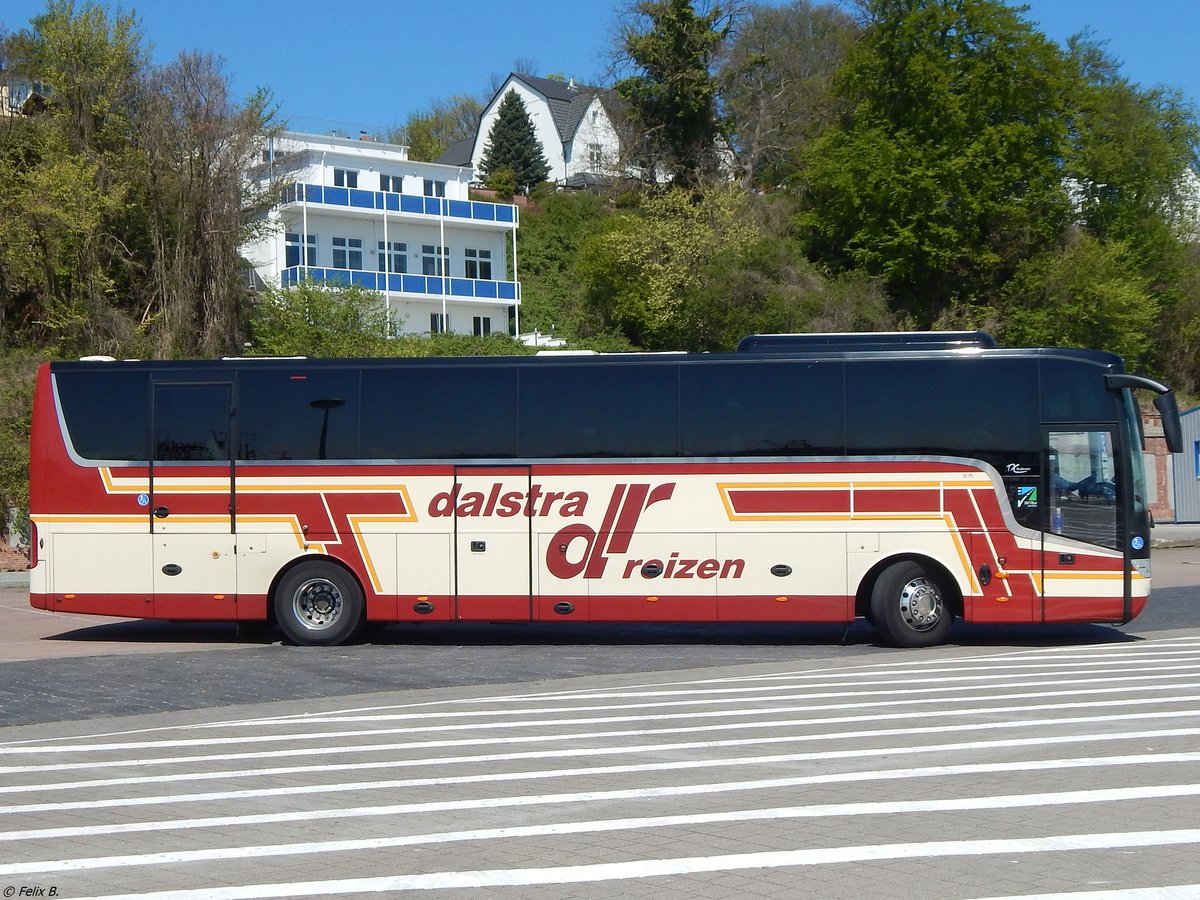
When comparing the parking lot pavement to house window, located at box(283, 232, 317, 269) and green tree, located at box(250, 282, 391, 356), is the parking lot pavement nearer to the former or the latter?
green tree, located at box(250, 282, 391, 356)

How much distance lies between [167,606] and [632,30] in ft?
174

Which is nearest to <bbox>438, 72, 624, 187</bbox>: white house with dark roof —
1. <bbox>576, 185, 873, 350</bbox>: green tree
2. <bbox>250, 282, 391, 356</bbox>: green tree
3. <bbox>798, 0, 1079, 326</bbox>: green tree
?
<bbox>576, 185, 873, 350</bbox>: green tree

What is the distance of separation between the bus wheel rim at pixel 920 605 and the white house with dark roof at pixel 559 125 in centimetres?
7203

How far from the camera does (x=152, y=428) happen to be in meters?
18.5

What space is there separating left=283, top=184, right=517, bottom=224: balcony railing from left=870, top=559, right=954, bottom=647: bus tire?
45.4m

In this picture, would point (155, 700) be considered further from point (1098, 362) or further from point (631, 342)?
point (631, 342)

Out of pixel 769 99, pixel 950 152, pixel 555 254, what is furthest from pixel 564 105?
pixel 950 152

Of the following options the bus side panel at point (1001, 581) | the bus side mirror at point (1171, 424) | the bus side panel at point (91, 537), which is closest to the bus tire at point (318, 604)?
the bus side panel at point (91, 537)

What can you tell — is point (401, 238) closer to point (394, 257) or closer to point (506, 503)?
point (394, 257)

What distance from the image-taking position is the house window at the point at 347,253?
65.8m

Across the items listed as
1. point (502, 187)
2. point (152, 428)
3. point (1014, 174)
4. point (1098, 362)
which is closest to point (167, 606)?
point (152, 428)

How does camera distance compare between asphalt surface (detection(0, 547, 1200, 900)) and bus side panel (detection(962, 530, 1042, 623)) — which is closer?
asphalt surface (detection(0, 547, 1200, 900))

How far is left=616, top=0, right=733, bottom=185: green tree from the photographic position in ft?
213

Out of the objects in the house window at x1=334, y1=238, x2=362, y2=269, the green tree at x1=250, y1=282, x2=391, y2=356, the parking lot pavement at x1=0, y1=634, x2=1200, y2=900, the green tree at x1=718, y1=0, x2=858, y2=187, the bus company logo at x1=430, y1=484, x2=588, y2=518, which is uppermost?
the green tree at x1=718, y1=0, x2=858, y2=187
